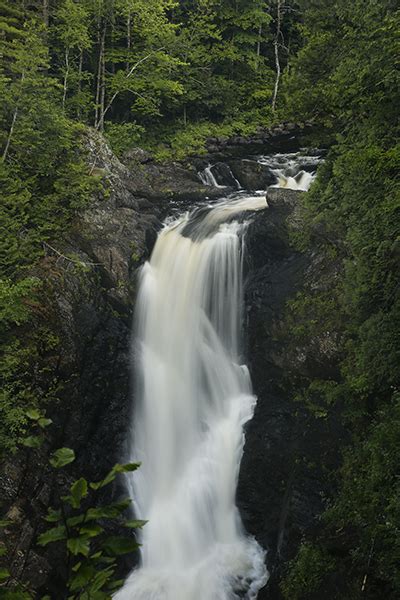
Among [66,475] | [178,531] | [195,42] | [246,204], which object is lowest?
[178,531]

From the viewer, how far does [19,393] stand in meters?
7.71

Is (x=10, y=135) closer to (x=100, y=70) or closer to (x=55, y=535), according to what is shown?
(x=100, y=70)

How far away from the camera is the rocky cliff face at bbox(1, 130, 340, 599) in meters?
7.63

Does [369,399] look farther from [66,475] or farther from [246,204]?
[246,204]

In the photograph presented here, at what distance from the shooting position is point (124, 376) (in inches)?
405

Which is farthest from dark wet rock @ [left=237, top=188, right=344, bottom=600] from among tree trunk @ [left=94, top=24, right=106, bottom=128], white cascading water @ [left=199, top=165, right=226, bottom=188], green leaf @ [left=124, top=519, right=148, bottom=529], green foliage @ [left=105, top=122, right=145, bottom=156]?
tree trunk @ [left=94, top=24, right=106, bottom=128]

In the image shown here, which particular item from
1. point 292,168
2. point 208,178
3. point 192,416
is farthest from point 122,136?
point 192,416

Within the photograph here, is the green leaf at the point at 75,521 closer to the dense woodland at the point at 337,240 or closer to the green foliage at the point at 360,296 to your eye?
the dense woodland at the point at 337,240

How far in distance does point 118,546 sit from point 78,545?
135mm

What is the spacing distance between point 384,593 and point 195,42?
22491 mm

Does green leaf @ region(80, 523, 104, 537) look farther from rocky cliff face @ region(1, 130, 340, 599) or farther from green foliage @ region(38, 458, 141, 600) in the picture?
rocky cliff face @ region(1, 130, 340, 599)

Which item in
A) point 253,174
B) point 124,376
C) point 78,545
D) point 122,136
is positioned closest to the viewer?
point 78,545

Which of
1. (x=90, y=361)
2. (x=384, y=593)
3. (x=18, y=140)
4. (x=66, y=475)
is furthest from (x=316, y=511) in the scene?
(x=18, y=140)

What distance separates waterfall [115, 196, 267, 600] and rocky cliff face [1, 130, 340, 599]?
378 mm
